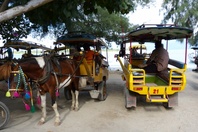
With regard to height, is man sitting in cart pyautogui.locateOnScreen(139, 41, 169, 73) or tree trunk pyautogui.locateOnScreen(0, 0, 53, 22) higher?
tree trunk pyautogui.locateOnScreen(0, 0, 53, 22)

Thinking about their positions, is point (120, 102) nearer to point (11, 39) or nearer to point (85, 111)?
point (85, 111)

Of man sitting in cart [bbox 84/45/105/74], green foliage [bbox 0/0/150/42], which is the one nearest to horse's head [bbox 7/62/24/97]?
green foliage [bbox 0/0/150/42]

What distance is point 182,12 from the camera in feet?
58.0

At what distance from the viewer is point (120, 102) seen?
7449 millimetres

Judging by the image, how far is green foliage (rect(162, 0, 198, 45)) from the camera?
1741cm

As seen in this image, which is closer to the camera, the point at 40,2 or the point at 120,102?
the point at 40,2

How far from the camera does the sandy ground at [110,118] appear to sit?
16.4ft

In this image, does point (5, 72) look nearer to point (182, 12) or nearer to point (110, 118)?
point (110, 118)

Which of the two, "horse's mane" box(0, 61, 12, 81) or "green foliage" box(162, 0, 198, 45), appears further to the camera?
"green foliage" box(162, 0, 198, 45)

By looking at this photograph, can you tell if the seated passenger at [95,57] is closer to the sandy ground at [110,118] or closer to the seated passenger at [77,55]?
the seated passenger at [77,55]

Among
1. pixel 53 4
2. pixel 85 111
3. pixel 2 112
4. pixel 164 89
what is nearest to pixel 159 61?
pixel 164 89

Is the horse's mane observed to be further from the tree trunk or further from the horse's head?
the tree trunk

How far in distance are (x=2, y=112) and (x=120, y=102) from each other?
3946 mm

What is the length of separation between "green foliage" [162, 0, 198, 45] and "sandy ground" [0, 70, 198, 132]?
463 inches
